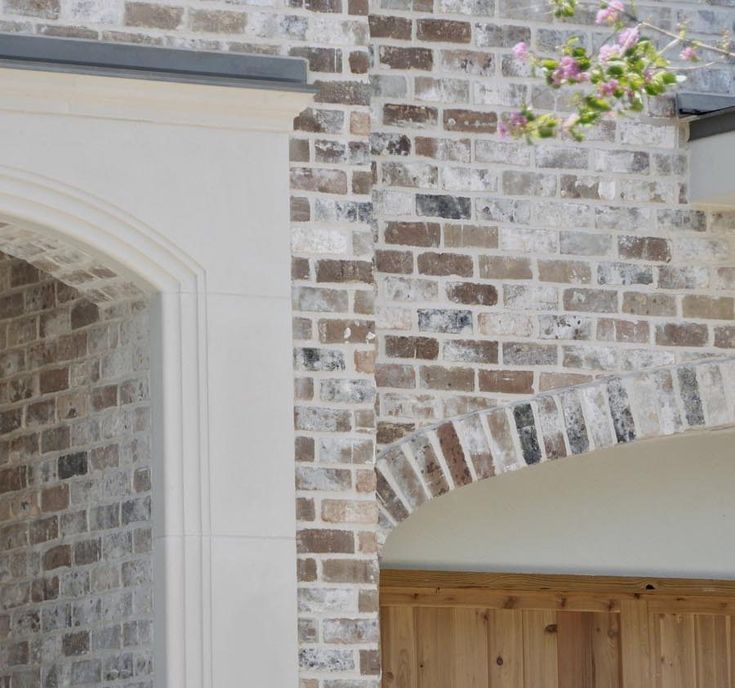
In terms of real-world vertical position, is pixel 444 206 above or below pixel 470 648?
above

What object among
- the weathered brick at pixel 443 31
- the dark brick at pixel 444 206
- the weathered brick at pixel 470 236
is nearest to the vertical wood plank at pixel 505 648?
the weathered brick at pixel 470 236

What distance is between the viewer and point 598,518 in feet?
24.9

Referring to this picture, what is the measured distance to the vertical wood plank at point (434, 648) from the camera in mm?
7395

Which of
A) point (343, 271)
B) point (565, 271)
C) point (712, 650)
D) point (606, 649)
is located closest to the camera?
point (343, 271)

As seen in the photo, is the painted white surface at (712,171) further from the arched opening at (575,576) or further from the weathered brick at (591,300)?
the arched opening at (575,576)

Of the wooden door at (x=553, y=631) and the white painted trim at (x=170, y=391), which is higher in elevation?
the white painted trim at (x=170, y=391)

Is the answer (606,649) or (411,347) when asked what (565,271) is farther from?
(606,649)

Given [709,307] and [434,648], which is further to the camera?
[434,648]

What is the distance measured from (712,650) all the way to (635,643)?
0.37 m

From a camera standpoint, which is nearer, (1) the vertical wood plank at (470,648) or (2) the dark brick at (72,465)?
(2) the dark brick at (72,465)

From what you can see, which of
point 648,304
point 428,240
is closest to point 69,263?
point 428,240

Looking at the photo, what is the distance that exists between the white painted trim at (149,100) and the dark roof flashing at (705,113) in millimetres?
1726

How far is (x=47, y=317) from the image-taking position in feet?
21.3

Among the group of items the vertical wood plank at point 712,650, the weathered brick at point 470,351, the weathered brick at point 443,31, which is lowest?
the vertical wood plank at point 712,650
